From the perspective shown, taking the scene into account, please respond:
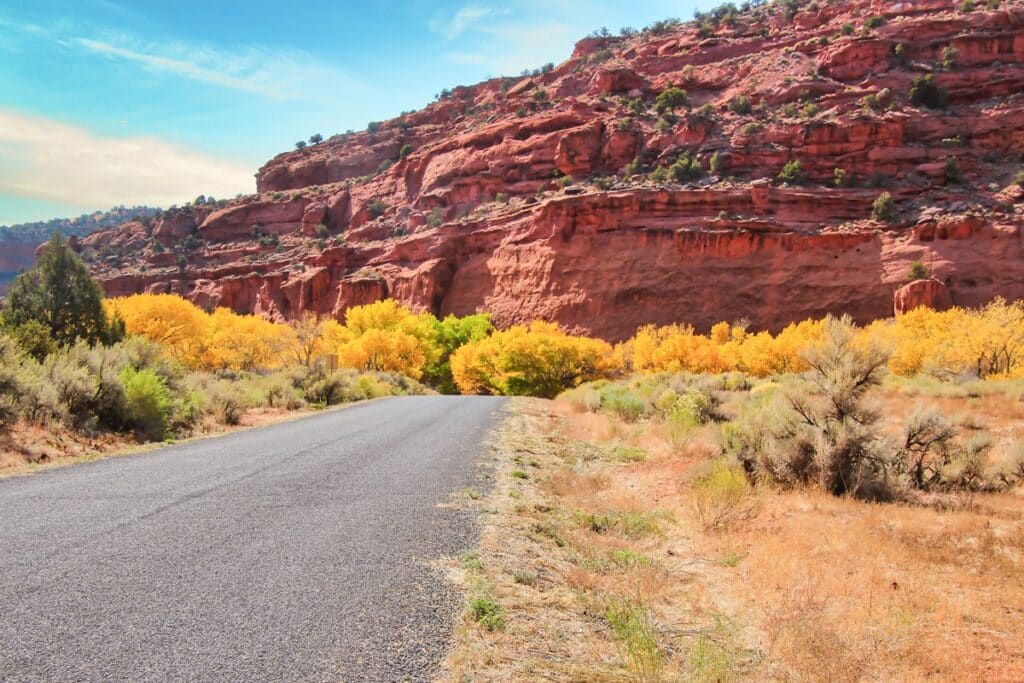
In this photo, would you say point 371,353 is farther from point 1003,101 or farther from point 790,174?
point 1003,101

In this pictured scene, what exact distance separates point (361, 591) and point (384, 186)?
89034mm

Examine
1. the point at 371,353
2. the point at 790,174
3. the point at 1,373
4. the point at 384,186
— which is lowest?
the point at 371,353

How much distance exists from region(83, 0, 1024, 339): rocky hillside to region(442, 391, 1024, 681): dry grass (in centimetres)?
4699

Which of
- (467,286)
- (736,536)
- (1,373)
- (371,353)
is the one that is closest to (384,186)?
(467,286)

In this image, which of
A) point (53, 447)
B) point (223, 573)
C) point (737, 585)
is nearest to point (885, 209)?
point (737, 585)

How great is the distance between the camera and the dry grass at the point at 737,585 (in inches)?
150

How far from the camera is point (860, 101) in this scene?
57.7 m

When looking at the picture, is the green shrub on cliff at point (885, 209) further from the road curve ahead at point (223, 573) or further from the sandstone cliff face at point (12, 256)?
the sandstone cliff face at point (12, 256)

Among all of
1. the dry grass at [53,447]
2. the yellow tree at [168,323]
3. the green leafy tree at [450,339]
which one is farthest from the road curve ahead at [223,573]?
the green leafy tree at [450,339]

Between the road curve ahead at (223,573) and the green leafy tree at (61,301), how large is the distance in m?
13.4

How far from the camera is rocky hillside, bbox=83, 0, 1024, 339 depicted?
50.7 meters

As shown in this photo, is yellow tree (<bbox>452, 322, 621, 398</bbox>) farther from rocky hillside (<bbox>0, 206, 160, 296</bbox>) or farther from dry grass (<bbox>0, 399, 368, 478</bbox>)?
rocky hillside (<bbox>0, 206, 160, 296</bbox>)

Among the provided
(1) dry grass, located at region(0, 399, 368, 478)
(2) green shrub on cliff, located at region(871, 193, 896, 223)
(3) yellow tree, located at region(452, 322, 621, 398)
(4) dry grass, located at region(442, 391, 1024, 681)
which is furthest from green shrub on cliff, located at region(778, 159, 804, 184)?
(1) dry grass, located at region(0, 399, 368, 478)

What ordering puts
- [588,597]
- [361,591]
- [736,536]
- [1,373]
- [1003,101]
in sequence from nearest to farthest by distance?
[361,591]
[588,597]
[736,536]
[1,373]
[1003,101]
